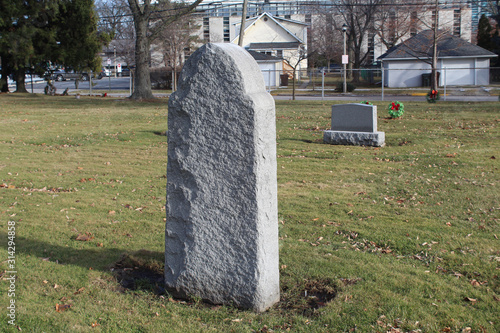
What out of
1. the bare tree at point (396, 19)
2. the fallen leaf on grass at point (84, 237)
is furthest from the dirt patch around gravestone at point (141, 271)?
the bare tree at point (396, 19)

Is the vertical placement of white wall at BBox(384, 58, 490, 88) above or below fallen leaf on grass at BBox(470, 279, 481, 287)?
above

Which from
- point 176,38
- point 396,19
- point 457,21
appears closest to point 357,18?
point 396,19

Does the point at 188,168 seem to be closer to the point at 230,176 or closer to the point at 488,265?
the point at 230,176

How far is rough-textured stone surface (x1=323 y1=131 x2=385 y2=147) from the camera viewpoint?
1259cm

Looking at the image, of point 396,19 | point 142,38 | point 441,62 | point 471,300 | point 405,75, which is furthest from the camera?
point 396,19

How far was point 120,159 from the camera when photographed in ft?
34.9

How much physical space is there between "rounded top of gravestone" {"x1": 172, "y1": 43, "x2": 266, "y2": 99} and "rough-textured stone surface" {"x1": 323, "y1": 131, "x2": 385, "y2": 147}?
30.3 ft

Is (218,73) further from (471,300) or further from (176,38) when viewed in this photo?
(176,38)

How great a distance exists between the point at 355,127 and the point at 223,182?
9911 millimetres

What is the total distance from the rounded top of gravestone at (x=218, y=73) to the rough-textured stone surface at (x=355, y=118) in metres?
9.44

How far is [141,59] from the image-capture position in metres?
26.5

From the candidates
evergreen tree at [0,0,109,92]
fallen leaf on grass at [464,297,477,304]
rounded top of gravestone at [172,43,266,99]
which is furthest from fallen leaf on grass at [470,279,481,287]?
evergreen tree at [0,0,109,92]

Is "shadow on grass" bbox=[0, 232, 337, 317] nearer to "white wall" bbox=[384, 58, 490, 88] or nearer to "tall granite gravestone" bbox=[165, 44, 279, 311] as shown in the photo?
"tall granite gravestone" bbox=[165, 44, 279, 311]

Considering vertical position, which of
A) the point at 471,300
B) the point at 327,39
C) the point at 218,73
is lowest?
the point at 471,300
